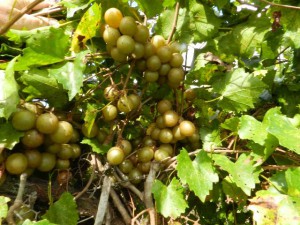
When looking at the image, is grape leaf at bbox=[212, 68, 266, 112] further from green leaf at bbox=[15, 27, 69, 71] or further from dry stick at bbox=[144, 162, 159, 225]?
green leaf at bbox=[15, 27, 69, 71]

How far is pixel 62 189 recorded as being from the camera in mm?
1219

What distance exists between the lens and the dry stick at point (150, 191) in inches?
46.7

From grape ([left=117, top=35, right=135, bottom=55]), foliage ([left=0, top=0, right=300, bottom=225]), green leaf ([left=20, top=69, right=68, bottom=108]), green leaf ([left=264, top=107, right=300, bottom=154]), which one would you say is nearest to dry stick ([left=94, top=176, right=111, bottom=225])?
foliage ([left=0, top=0, right=300, bottom=225])

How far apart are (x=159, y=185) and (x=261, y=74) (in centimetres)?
80

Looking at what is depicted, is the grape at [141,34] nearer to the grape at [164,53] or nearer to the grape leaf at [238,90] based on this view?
the grape at [164,53]

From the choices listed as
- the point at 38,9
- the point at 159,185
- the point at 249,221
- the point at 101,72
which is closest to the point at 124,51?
the point at 101,72

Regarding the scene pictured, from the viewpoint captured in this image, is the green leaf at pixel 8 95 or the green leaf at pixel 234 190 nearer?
the green leaf at pixel 8 95

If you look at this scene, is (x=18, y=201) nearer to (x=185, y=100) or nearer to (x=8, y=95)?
(x=8, y=95)

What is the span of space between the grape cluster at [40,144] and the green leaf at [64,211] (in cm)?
11

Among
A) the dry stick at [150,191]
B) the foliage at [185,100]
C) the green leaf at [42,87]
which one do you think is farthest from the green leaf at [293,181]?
the green leaf at [42,87]

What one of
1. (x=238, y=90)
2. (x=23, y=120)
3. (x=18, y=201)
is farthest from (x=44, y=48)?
(x=238, y=90)

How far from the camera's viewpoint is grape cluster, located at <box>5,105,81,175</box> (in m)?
1.11

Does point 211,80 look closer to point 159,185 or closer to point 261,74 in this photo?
point 261,74

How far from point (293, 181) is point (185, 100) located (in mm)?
527
